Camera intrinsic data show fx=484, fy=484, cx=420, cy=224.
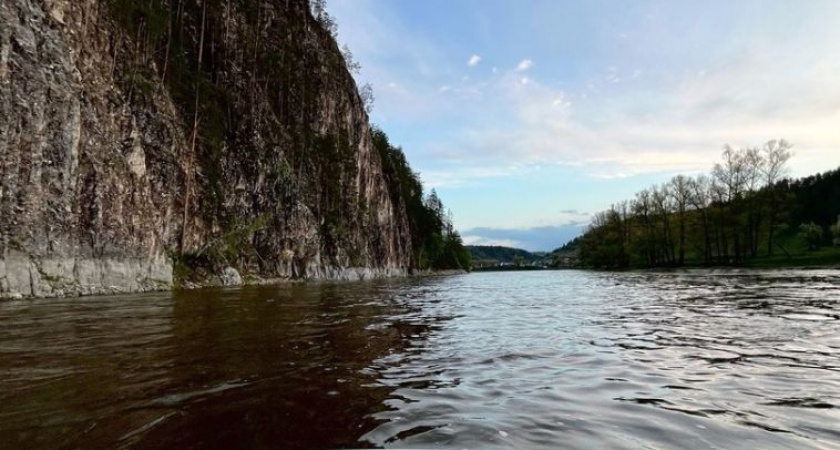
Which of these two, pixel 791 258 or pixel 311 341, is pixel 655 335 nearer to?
pixel 311 341

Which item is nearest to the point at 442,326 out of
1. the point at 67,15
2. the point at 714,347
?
the point at 714,347

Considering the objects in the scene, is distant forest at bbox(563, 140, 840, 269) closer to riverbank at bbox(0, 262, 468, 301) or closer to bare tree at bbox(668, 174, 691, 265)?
bare tree at bbox(668, 174, 691, 265)

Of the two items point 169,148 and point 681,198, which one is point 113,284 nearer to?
point 169,148

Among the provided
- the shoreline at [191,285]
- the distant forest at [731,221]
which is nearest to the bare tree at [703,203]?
the distant forest at [731,221]

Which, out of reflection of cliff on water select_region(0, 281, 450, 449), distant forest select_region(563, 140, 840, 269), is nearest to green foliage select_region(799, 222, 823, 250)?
distant forest select_region(563, 140, 840, 269)

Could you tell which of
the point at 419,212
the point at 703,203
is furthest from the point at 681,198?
the point at 419,212

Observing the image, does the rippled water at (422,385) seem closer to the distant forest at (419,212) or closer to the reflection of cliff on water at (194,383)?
the reflection of cliff on water at (194,383)

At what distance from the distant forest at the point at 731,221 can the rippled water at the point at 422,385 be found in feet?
194

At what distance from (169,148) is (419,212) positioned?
95.3m

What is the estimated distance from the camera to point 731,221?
62.1 m

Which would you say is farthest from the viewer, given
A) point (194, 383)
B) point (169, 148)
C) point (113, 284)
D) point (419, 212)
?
point (419, 212)

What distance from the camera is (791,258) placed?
55594mm

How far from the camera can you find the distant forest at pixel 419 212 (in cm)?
10850

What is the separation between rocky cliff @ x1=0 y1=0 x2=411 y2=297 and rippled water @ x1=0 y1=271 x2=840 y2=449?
532 inches
